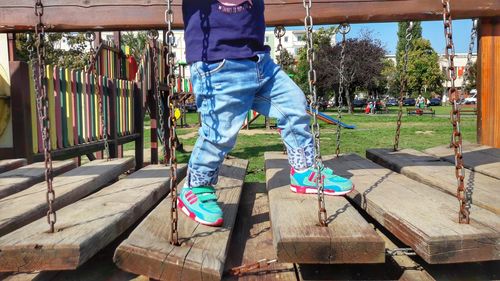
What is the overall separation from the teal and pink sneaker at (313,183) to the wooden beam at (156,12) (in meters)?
1.19

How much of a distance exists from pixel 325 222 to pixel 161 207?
2.98 ft

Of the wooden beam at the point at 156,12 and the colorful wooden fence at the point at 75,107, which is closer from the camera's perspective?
the wooden beam at the point at 156,12

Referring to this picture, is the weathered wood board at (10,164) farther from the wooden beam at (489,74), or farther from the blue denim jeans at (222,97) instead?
the wooden beam at (489,74)

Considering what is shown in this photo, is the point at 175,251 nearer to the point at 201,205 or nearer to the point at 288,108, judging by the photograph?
the point at 201,205

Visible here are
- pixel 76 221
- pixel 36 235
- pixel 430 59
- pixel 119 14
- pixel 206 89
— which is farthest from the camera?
pixel 430 59

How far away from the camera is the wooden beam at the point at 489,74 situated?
3494 mm

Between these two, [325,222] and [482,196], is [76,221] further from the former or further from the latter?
[482,196]

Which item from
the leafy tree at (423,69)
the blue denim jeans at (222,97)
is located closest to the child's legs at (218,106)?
the blue denim jeans at (222,97)

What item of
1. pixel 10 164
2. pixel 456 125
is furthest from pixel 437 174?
pixel 10 164

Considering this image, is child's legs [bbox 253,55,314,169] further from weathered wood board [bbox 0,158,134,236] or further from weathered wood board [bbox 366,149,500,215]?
weathered wood board [bbox 0,158,134,236]

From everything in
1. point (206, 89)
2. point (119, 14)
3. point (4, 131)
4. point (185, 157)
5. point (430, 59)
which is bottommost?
point (185, 157)

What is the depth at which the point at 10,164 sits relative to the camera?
344 cm

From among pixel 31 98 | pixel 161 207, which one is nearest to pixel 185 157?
pixel 31 98

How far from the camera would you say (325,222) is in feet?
6.07
